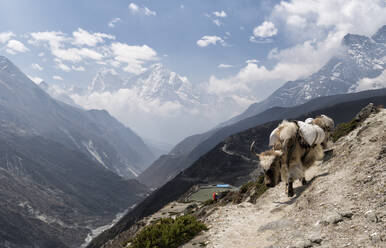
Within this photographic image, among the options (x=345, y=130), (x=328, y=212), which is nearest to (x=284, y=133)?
(x=328, y=212)

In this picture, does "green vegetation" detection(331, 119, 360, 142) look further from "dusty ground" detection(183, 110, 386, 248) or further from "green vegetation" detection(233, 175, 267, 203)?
"green vegetation" detection(233, 175, 267, 203)

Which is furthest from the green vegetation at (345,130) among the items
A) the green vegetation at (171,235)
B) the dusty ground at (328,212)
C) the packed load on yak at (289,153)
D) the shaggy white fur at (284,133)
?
the green vegetation at (171,235)

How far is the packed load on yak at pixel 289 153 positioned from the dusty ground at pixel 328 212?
40.0 inches

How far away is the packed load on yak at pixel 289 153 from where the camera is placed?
1158 centimetres

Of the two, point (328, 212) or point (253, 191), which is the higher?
point (328, 212)

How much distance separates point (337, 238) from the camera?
25.4ft

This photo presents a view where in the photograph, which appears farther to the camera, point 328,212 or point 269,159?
point 269,159

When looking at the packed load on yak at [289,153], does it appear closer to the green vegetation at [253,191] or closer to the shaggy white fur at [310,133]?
the shaggy white fur at [310,133]

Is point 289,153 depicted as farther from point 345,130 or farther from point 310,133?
point 345,130

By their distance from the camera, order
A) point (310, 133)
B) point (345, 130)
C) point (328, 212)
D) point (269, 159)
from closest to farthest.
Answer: point (328, 212), point (269, 159), point (310, 133), point (345, 130)

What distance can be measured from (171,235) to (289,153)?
19.9ft

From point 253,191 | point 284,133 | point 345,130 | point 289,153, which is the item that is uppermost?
point 284,133

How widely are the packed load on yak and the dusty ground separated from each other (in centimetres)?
102

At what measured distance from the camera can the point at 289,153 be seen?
11.9 m
